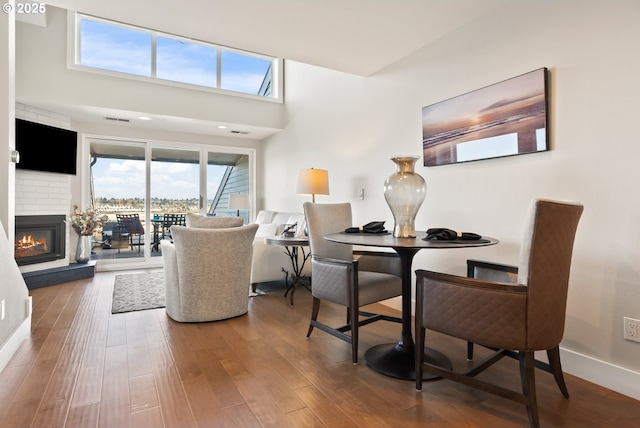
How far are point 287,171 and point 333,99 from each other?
5.53ft

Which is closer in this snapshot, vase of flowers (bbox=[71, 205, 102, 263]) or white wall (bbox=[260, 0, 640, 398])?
white wall (bbox=[260, 0, 640, 398])

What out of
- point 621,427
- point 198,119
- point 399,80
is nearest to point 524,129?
Result: point 399,80

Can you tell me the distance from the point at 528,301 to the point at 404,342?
0.96m

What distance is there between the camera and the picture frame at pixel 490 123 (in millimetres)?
2170

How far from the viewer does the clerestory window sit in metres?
4.72

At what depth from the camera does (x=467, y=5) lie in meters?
2.43

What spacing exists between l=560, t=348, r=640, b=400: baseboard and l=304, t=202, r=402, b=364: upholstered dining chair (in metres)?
1.03

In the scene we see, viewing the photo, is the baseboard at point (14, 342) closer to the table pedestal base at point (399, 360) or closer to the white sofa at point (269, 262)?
the white sofa at point (269, 262)

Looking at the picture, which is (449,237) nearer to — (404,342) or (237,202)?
(404,342)

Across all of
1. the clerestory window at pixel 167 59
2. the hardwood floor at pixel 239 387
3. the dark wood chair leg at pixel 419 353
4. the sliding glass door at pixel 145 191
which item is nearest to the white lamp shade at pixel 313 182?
the hardwood floor at pixel 239 387

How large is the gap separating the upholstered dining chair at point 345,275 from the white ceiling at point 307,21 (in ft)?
4.64

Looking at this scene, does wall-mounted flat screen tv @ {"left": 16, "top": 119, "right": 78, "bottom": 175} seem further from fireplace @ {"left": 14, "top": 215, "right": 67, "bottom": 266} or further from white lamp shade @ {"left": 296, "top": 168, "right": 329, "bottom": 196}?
white lamp shade @ {"left": 296, "top": 168, "right": 329, "bottom": 196}

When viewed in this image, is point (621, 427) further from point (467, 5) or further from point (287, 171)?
point (287, 171)

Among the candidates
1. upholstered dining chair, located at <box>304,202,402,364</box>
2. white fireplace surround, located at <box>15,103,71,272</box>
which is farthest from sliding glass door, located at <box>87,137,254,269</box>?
upholstered dining chair, located at <box>304,202,402,364</box>
